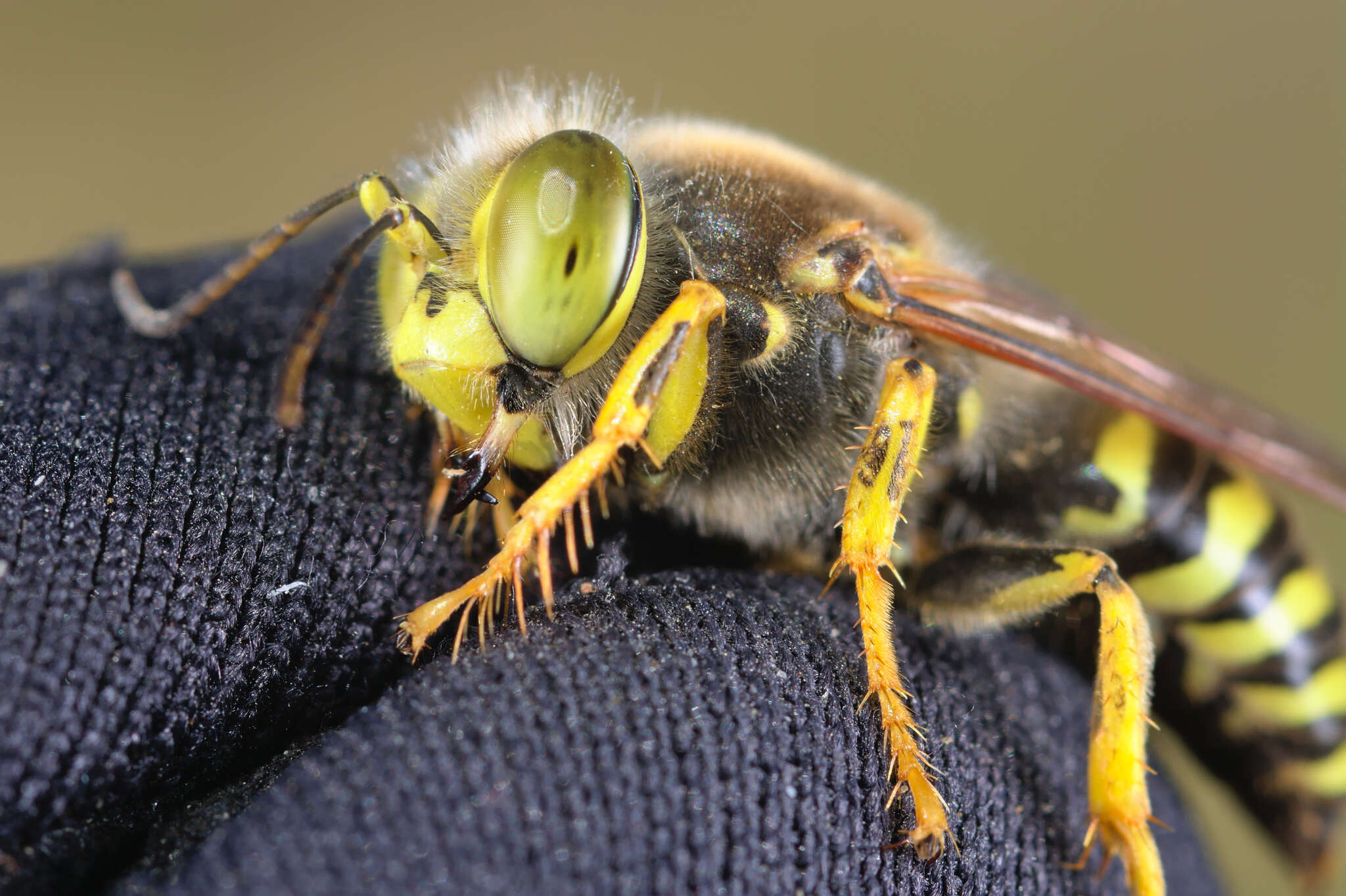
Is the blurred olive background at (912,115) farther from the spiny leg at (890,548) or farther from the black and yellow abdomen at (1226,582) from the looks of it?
the spiny leg at (890,548)

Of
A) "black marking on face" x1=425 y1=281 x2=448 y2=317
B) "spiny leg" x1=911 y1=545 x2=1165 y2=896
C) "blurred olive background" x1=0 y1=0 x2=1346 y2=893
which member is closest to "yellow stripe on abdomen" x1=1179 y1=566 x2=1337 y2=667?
"spiny leg" x1=911 y1=545 x2=1165 y2=896

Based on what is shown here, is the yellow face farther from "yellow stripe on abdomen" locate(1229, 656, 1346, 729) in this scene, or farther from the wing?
"yellow stripe on abdomen" locate(1229, 656, 1346, 729)

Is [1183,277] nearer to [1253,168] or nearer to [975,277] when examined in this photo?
[1253,168]

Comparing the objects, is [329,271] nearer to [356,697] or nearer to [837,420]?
[356,697]

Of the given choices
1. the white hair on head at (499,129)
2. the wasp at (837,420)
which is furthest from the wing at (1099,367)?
the white hair on head at (499,129)

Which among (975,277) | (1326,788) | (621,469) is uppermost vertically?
(975,277)

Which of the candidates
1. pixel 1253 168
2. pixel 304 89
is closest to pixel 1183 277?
pixel 1253 168
